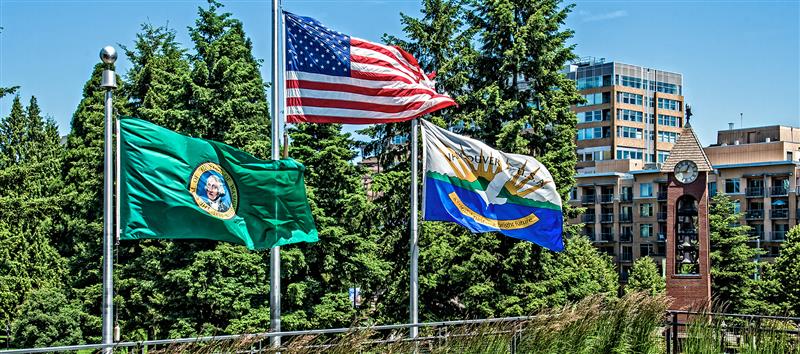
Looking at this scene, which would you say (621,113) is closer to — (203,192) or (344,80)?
(344,80)

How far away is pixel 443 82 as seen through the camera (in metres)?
38.1

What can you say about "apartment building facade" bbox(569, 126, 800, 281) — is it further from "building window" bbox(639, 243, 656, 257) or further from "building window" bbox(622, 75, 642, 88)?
"building window" bbox(622, 75, 642, 88)

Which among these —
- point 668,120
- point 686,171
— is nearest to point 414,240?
point 686,171

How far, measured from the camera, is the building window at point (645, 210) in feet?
346

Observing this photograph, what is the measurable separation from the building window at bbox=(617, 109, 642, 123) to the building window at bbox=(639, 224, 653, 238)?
73.8 feet

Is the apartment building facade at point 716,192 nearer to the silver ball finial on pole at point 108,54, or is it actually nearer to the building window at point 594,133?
the building window at point 594,133

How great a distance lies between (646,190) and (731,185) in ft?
33.0

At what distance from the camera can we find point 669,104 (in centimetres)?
13125

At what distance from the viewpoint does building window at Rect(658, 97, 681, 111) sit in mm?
130000

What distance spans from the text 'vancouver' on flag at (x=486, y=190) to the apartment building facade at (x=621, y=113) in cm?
10464

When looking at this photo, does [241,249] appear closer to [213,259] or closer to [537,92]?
[213,259]

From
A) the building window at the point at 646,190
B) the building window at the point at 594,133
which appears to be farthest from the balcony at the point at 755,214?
the building window at the point at 594,133

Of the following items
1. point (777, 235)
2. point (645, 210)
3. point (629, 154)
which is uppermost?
point (629, 154)

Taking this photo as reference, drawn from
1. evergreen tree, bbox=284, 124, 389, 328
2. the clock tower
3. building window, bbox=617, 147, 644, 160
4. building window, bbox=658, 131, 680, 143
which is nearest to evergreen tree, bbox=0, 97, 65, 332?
evergreen tree, bbox=284, 124, 389, 328
